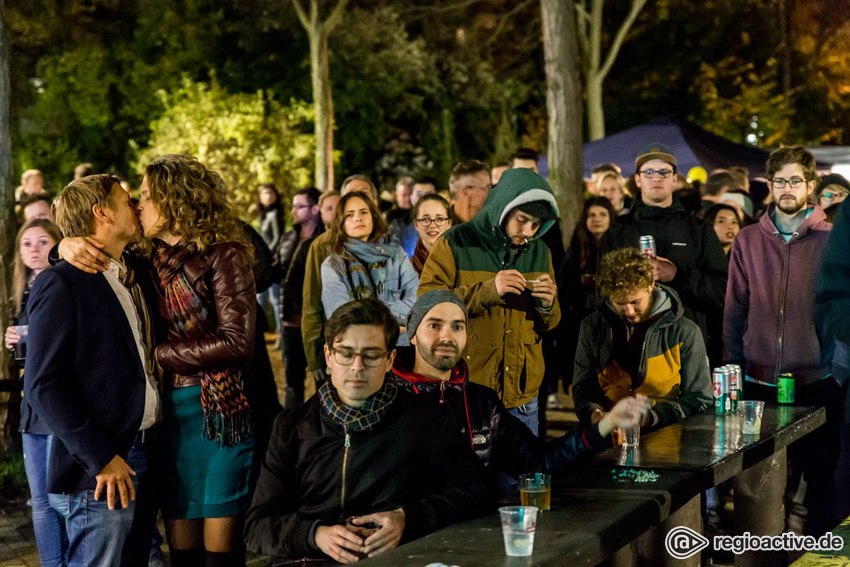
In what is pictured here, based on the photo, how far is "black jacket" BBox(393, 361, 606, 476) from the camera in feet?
15.7

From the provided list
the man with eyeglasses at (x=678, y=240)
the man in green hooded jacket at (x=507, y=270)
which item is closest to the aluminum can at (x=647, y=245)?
the man with eyeglasses at (x=678, y=240)

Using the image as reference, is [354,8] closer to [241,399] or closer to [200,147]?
[200,147]

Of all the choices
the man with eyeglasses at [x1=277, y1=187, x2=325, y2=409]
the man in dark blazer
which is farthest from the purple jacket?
the man in dark blazer

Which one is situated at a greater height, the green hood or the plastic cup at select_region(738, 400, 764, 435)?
the green hood

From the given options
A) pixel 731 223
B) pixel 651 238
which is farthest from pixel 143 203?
pixel 731 223

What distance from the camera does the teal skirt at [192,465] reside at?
15.3 ft

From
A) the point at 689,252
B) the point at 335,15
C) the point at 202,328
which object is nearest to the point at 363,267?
the point at 689,252

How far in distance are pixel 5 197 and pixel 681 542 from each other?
5935 millimetres

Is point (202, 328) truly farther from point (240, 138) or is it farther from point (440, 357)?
point (240, 138)

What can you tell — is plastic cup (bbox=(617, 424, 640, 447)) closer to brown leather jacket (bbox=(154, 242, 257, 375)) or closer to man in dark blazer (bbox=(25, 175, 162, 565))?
brown leather jacket (bbox=(154, 242, 257, 375))

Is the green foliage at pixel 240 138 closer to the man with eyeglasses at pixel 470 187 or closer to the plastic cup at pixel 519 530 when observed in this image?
the man with eyeglasses at pixel 470 187

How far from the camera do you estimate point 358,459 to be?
4.29 m

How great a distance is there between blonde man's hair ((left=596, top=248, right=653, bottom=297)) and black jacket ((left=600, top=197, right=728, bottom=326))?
104cm

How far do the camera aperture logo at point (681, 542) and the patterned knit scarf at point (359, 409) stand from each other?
1.48 meters
